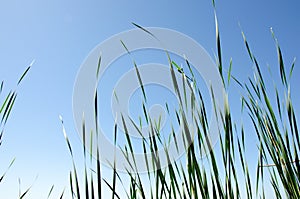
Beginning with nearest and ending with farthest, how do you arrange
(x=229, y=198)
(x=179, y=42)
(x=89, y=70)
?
(x=229, y=198) → (x=89, y=70) → (x=179, y=42)

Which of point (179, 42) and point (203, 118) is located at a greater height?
point (179, 42)

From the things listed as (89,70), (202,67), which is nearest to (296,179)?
(202,67)

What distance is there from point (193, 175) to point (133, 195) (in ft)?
0.66

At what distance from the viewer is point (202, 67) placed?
1133mm

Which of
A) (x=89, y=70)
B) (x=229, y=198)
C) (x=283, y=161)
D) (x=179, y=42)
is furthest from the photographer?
(x=179, y=42)

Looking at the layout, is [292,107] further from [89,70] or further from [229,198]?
[89,70]

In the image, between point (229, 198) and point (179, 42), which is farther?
point (179, 42)

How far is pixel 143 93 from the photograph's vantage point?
1022 mm

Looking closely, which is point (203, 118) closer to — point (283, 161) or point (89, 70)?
point (283, 161)

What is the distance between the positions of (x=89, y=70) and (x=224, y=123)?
0.52 metres

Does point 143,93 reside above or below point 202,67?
below

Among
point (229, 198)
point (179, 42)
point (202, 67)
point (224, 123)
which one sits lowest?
point (229, 198)

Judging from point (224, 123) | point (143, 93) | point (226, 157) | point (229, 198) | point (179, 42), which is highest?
point (179, 42)

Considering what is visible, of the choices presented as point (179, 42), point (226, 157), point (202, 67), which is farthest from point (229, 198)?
point (179, 42)
